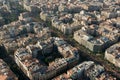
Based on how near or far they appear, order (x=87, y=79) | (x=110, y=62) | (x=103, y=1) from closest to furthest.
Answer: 1. (x=87, y=79)
2. (x=110, y=62)
3. (x=103, y=1)

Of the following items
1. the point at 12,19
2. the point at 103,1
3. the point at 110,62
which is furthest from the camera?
the point at 103,1

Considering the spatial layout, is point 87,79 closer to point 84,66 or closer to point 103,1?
point 84,66

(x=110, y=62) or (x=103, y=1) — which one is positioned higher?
(x=103, y=1)

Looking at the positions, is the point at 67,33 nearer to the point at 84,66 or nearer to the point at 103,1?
the point at 84,66

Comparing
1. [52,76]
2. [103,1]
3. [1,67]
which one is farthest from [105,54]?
[103,1]

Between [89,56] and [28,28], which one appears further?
[28,28]

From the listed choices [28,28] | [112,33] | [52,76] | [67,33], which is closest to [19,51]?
[52,76]
